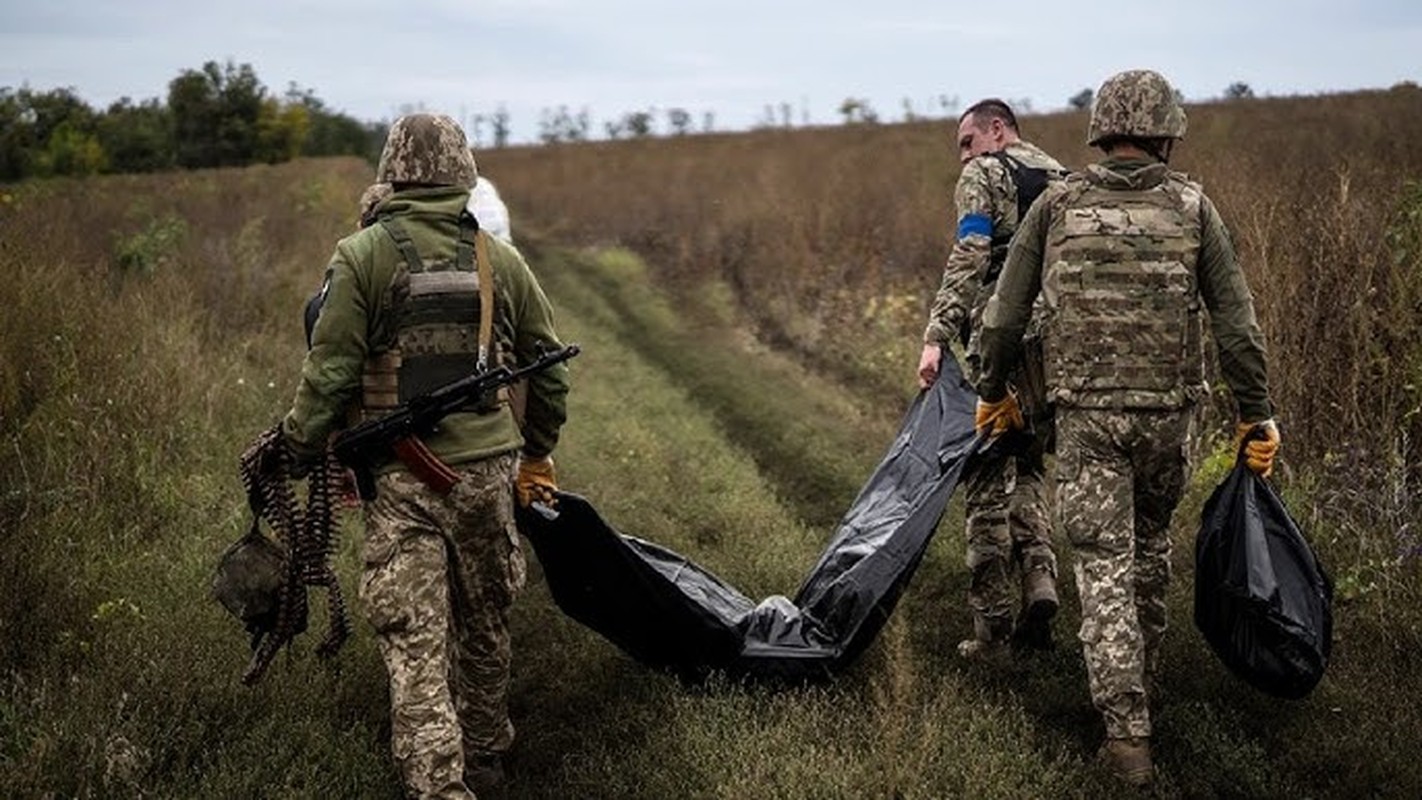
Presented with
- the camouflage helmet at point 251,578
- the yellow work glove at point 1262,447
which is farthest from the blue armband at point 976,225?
the camouflage helmet at point 251,578

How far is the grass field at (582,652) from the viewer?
4.23 metres

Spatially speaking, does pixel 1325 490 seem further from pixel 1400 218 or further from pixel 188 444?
pixel 188 444

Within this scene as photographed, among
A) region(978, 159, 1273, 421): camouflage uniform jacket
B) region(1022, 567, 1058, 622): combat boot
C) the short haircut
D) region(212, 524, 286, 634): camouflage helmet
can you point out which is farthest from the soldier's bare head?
region(212, 524, 286, 634): camouflage helmet

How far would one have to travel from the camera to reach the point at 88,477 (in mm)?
6707

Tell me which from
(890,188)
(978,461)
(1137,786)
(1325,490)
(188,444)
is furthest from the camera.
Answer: (890,188)

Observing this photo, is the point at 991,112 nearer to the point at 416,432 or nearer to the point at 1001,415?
the point at 1001,415

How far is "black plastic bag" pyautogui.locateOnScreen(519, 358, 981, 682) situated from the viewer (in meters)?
4.86

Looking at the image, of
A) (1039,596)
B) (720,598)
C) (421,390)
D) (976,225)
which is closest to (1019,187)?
(976,225)

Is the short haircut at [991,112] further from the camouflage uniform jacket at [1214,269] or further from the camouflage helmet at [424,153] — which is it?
the camouflage helmet at [424,153]

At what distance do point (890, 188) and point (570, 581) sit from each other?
13488 mm

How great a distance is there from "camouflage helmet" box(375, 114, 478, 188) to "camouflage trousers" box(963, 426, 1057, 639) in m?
2.66

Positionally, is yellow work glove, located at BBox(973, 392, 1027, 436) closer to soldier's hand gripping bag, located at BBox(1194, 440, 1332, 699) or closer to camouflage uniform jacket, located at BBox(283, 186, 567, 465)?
soldier's hand gripping bag, located at BBox(1194, 440, 1332, 699)

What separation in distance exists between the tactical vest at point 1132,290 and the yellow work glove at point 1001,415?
0.60 m

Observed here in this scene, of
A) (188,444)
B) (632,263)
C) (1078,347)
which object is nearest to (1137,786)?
(1078,347)
